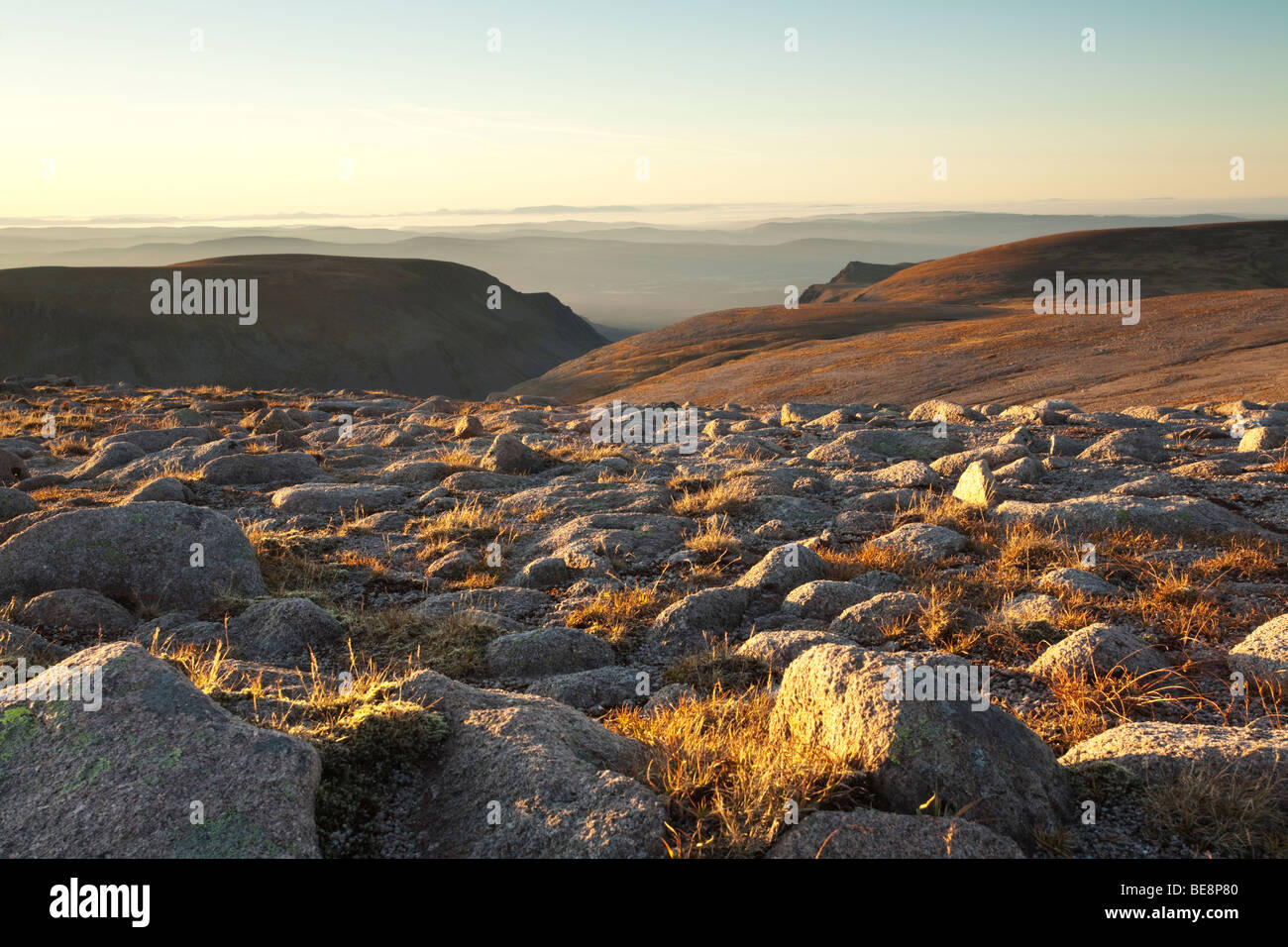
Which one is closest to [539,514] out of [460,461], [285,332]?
[460,461]

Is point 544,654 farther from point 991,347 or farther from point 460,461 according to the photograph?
point 991,347

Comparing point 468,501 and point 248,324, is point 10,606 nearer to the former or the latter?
point 468,501

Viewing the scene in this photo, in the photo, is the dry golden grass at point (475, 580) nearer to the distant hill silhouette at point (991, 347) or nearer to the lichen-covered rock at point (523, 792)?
the lichen-covered rock at point (523, 792)

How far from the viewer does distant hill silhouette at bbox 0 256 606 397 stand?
108 meters

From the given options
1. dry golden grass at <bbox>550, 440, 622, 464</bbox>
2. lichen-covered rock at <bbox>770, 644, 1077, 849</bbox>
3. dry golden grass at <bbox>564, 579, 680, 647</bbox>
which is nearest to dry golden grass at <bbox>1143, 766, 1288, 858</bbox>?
lichen-covered rock at <bbox>770, 644, 1077, 849</bbox>

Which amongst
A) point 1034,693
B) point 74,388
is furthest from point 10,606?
point 74,388

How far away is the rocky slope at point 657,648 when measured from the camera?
3.24 m

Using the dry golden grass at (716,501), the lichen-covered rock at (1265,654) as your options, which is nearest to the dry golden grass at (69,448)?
the dry golden grass at (716,501)

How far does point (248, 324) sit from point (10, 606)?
129228 millimetres

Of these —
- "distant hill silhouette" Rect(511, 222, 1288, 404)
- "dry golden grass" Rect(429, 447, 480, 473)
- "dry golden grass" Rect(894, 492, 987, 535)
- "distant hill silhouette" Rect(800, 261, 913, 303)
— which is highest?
"distant hill silhouette" Rect(800, 261, 913, 303)

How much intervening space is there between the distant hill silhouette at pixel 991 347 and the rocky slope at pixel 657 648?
21.4m

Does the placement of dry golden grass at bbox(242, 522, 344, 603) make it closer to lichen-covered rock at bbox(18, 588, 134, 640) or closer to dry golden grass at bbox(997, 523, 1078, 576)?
lichen-covered rock at bbox(18, 588, 134, 640)

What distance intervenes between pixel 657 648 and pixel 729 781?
329 cm

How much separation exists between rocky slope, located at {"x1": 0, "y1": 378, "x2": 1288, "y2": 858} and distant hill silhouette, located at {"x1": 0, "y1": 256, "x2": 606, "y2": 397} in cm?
8837
